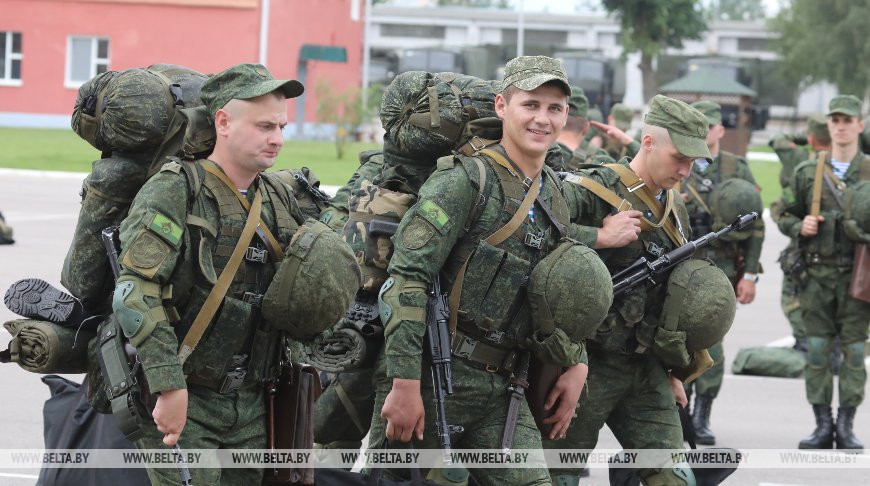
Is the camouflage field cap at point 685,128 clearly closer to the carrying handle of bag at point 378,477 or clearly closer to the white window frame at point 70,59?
the carrying handle of bag at point 378,477

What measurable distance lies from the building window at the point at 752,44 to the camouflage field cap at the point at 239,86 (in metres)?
76.0

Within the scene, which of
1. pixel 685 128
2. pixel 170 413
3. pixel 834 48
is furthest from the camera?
pixel 834 48

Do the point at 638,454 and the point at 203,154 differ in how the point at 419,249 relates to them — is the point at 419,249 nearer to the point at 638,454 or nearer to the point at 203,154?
the point at 203,154

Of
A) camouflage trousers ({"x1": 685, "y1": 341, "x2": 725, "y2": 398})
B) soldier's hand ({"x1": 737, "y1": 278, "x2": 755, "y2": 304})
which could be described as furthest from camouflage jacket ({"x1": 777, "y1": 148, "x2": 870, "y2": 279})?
camouflage trousers ({"x1": 685, "y1": 341, "x2": 725, "y2": 398})

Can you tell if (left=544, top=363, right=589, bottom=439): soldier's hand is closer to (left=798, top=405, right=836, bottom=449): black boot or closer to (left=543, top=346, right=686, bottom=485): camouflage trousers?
(left=543, top=346, right=686, bottom=485): camouflage trousers

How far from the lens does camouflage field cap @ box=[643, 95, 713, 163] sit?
20.2ft

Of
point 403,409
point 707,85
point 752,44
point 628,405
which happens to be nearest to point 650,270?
point 628,405

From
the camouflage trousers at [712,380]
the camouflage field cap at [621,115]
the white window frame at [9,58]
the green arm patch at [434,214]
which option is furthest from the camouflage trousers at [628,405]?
the white window frame at [9,58]

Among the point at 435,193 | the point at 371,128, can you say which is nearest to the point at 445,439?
the point at 435,193

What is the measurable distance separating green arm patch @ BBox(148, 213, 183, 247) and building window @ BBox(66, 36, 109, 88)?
4251 cm

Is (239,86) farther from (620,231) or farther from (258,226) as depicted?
(620,231)

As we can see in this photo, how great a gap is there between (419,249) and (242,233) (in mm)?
690

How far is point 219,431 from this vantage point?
4.83 meters

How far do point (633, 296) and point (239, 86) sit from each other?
7.27ft
